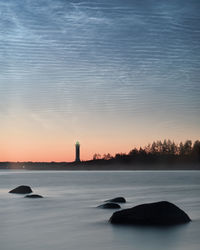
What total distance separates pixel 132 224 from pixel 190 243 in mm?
3139

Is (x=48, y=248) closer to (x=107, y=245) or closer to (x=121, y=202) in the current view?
(x=107, y=245)

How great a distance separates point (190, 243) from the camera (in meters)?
15.4

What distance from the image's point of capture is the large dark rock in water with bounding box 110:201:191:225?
1773 centimetres

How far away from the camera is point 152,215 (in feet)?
58.5

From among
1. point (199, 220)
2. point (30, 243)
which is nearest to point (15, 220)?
point (30, 243)

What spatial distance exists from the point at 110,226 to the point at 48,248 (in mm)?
5169

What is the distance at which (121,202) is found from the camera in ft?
104

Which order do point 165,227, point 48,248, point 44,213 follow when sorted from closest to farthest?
point 48,248
point 165,227
point 44,213

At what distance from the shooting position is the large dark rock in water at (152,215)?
17.7 metres

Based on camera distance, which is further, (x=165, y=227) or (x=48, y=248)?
(x=165, y=227)

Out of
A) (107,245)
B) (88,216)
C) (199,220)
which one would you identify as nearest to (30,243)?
(107,245)

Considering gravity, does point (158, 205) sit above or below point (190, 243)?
above

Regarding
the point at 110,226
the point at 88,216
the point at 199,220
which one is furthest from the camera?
the point at 88,216

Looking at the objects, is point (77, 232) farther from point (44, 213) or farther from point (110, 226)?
point (44, 213)
